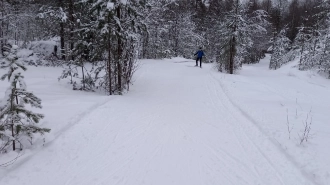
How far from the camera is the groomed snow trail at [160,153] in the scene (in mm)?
4434

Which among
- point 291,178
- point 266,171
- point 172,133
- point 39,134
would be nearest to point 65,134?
point 39,134

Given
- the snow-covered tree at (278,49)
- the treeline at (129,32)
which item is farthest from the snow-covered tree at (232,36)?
the snow-covered tree at (278,49)

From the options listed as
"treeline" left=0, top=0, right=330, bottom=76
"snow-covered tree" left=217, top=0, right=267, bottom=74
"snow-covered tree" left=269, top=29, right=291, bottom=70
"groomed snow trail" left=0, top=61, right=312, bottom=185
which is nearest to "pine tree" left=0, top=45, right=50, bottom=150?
"groomed snow trail" left=0, top=61, right=312, bottom=185

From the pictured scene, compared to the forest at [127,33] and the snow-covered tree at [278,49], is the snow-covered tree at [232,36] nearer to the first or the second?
the forest at [127,33]

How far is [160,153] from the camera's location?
543cm

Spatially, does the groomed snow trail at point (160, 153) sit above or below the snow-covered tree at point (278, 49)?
below

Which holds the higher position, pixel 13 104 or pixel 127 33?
pixel 127 33

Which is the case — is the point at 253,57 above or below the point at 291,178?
above

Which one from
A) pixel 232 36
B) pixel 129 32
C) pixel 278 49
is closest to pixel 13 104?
pixel 129 32

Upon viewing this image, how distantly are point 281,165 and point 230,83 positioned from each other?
30.9 feet

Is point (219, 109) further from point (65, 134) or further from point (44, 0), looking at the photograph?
point (44, 0)

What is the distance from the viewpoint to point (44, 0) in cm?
2227

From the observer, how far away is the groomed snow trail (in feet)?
14.5

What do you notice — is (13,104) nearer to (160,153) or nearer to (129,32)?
(160,153)
